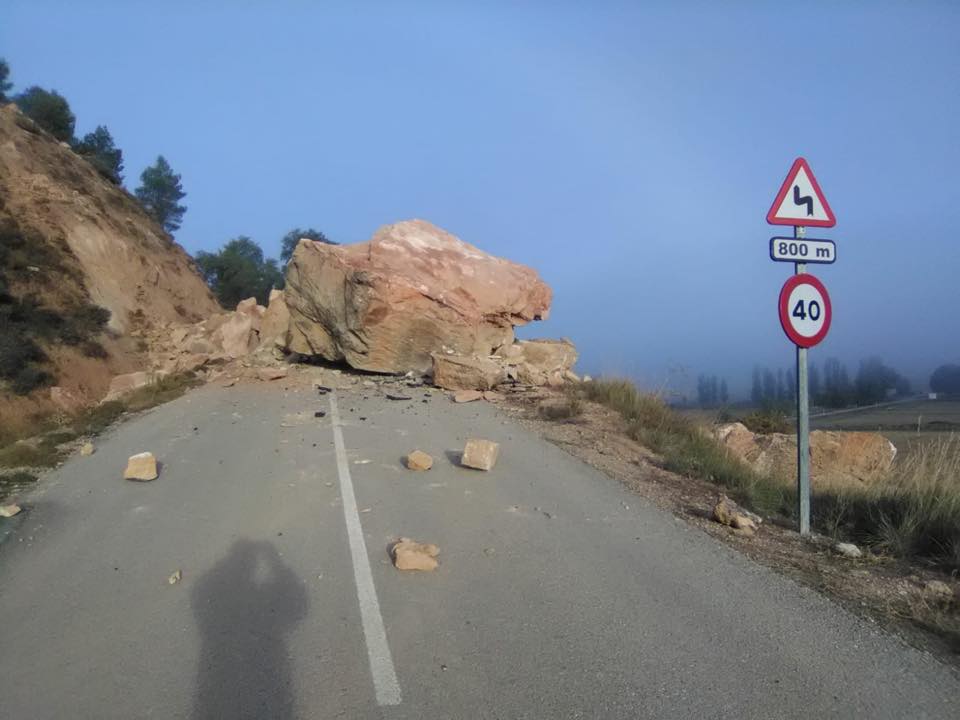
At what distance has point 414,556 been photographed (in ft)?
19.5

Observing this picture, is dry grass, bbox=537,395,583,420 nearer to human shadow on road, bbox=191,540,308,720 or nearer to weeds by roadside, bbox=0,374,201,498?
human shadow on road, bbox=191,540,308,720

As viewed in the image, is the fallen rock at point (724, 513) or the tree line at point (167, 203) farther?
the tree line at point (167, 203)

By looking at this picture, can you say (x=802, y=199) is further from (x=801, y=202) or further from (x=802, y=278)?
(x=802, y=278)

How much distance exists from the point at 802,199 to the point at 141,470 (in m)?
8.46

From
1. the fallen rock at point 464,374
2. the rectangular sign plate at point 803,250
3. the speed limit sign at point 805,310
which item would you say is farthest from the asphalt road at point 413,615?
the fallen rock at point 464,374

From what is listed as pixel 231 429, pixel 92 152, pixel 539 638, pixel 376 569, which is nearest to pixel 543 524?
pixel 376 569

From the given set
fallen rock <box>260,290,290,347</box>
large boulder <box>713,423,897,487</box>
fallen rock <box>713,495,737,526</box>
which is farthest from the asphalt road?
fallen rock <box>260,290,290,347</box>

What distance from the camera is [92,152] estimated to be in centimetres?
4512

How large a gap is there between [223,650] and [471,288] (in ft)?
57.6

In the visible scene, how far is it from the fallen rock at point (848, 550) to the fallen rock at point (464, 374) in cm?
1215

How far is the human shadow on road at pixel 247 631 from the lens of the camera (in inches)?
155

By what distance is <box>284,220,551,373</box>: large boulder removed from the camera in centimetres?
2034

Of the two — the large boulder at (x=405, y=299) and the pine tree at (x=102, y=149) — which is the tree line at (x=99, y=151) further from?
the large boulder at (x=405, y=299)

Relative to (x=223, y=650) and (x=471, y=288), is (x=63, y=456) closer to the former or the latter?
(x=223, y=650)
